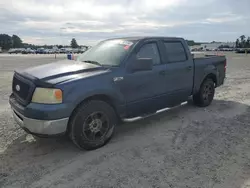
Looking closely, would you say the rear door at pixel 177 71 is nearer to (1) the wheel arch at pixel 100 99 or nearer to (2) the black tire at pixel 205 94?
(2) the black tire at pixel 205 94

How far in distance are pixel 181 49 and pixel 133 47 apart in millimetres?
1571

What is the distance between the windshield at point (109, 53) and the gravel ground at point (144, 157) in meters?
1.41

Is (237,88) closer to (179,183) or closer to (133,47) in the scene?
(133,47)

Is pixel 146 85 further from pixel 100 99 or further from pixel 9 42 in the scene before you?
pixel 9 42

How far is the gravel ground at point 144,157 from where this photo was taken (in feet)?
9.77

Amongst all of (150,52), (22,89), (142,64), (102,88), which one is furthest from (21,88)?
(150,52)

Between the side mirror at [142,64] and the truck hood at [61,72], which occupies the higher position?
the side mirror at [142,64]

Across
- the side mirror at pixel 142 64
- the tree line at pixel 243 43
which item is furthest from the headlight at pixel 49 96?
the tree line at pixel 243 43

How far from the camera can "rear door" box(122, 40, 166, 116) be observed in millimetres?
4184

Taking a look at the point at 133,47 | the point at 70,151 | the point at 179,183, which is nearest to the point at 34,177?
the point at 70,151

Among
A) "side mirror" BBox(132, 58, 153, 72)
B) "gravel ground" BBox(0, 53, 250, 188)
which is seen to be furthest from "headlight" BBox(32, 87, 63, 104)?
"side mirror" BBox(132, 58, 153, 72)

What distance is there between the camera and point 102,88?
3717 millimetres

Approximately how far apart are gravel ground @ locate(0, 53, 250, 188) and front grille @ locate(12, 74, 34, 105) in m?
0.85

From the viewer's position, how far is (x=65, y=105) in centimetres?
336
